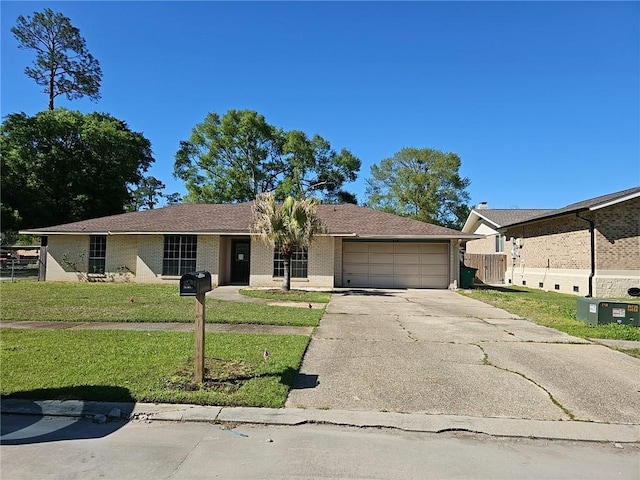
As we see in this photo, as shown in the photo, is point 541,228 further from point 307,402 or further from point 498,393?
point 307,402

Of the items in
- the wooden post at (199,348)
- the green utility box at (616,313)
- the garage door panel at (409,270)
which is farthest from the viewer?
the garage door panel at (409,270)

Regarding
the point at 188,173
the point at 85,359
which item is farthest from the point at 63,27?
the point at 85,359

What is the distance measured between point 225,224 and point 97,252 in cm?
661

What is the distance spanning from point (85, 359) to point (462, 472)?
17.9 ft

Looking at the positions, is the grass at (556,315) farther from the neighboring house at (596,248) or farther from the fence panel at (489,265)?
the fence panel at (489,265)

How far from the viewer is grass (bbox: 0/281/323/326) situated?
9.74m

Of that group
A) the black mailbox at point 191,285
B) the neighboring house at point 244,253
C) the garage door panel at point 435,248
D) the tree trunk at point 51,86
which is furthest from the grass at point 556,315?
the tree trunk at point 51,86

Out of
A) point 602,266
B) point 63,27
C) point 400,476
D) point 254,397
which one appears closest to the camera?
point 400,476

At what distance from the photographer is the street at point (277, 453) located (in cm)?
335

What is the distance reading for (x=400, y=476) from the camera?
3.32m

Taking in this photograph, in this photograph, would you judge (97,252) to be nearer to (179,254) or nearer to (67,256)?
(67,256)

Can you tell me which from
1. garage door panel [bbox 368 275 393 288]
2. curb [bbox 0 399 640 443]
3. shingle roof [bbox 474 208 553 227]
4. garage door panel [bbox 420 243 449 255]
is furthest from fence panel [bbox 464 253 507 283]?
curb [bbox 0 399 640 443]

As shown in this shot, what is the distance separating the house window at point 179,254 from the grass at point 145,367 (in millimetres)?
11456

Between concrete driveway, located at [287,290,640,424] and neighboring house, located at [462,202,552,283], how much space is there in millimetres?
13904
